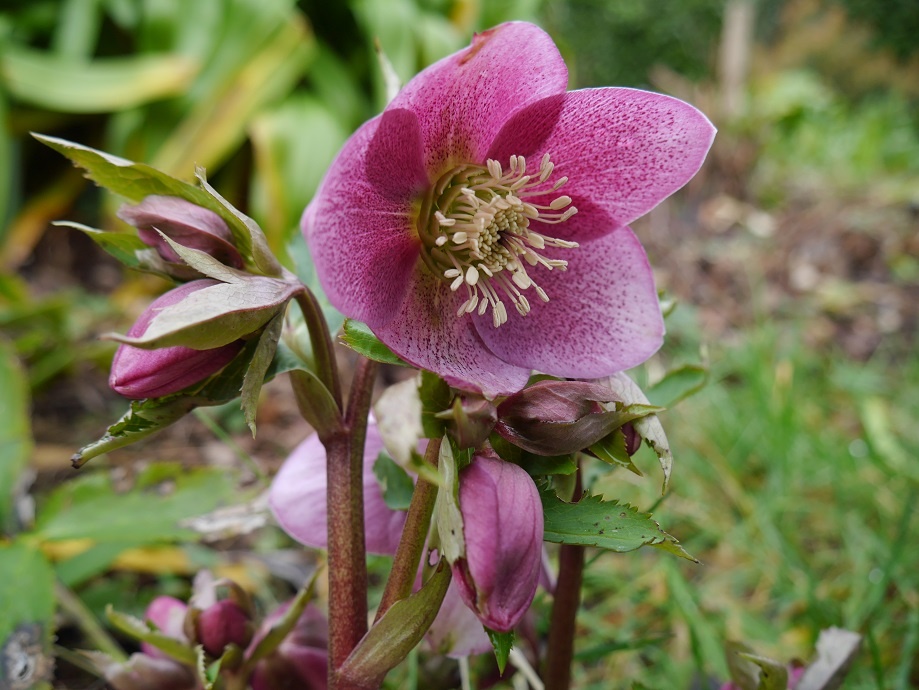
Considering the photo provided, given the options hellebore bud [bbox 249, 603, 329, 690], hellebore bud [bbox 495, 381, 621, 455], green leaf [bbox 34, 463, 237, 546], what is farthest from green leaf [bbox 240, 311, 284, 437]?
green leaf [bbox 34, 463, 237, 546]

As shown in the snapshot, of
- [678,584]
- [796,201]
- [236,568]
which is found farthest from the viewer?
[796,201]

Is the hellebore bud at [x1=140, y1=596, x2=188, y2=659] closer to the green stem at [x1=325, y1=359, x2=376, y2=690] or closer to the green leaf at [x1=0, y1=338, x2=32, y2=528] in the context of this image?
the green stem at [x1=325, y1=359, x2=376, y2=690]

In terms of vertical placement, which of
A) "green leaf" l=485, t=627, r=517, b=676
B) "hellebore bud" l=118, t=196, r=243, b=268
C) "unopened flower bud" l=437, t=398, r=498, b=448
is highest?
"hellebore bud" l=118, t=196, r=243, b=268

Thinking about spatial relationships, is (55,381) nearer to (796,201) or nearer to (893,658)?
(893,658)

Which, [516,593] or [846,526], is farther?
[846,526]

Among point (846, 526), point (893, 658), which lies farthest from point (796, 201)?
point (893, 658)

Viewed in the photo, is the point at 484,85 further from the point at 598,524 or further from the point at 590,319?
the point at 598,524

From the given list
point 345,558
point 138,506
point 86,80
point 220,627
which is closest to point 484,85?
point 345,558
